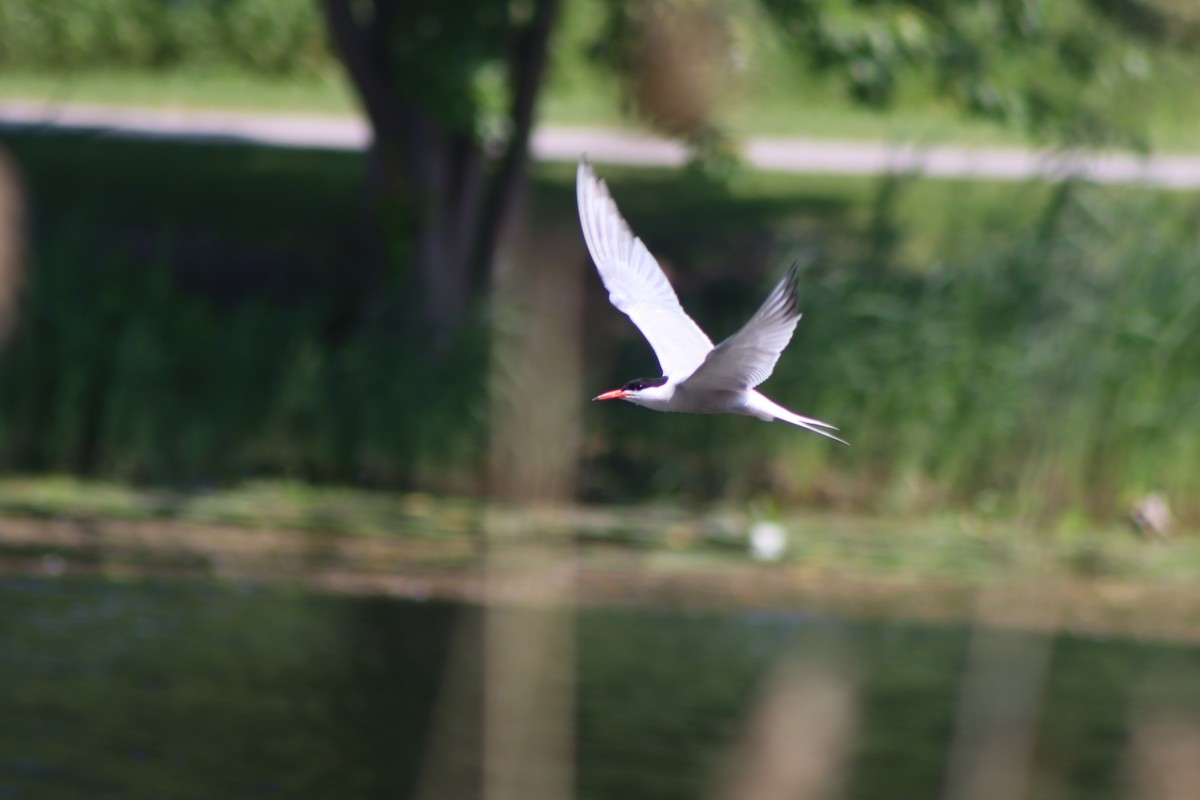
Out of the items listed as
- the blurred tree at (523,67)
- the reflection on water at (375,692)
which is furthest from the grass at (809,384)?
the reflection on water at (375,692)

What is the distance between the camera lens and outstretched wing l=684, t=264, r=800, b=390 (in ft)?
13.4

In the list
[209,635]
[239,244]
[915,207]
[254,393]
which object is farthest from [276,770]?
[915,207]

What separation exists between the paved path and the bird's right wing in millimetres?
12439

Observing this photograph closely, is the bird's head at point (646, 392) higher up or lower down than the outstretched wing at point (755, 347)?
lower down

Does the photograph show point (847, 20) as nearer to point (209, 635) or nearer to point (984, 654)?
point (984, 654)

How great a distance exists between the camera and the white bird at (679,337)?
4137mm

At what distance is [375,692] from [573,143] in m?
11.0

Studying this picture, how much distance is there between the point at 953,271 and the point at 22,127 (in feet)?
29.7

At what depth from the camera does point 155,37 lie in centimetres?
2373

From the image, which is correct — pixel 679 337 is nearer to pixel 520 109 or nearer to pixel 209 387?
pixel 209 387

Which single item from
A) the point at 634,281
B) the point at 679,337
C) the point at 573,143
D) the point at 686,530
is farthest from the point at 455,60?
the point at 573,143

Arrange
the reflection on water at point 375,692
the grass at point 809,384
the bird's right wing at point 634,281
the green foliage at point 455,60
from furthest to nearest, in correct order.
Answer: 1. the grass at point 809,384
2. the green foliage at point 455,60
3. the reflection on water at point 375,692
4. the bird's right wing at point 634,281

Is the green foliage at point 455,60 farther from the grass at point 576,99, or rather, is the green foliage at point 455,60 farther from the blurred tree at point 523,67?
the grass at point 576,99

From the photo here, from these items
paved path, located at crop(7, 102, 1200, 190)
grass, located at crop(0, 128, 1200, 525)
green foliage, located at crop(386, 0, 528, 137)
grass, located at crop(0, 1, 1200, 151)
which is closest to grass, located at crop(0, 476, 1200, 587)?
grass, located at crop(0, 128, 1200, 525)
